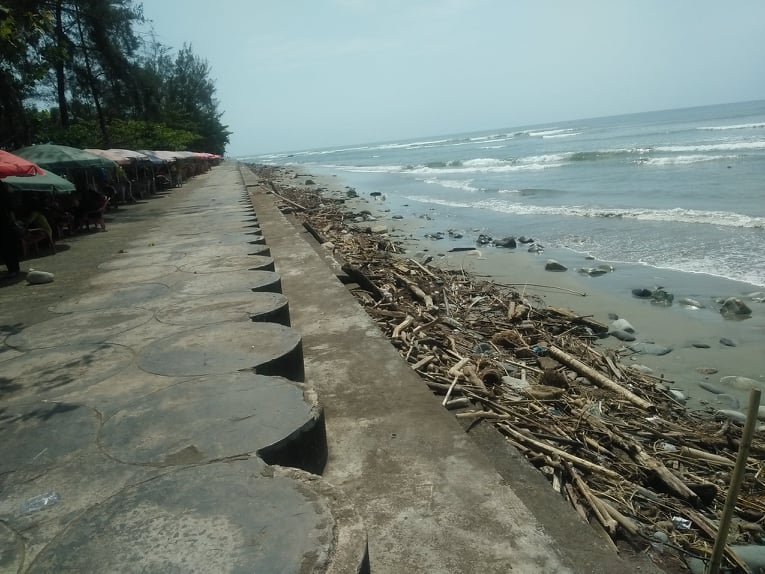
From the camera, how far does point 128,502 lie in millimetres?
1660

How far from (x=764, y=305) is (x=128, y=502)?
7849 millimetres

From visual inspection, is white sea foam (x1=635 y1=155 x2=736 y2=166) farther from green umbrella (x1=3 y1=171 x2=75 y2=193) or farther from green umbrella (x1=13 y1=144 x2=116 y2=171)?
green umbrella (x1=3 y1=171 x2=75 y2=193)

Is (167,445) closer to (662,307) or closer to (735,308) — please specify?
(662,307)

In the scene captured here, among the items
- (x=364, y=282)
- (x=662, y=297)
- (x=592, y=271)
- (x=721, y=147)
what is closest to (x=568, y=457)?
(x=364, y=282)

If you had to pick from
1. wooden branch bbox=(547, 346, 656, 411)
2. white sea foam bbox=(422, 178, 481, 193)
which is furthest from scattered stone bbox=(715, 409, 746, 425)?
white sea foam bbox=(422, 178, 481, 193)

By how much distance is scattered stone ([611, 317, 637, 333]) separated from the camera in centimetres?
622

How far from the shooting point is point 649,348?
226 inches

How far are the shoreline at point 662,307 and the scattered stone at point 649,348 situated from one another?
2.8 inches

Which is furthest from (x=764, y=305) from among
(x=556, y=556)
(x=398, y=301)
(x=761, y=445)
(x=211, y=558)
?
(x=211, y=558)

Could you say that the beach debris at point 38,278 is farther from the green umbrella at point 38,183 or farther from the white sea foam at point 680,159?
the white sea foam at point 680,159

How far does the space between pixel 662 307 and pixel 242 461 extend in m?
6.93

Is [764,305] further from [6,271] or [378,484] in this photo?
[6,271]

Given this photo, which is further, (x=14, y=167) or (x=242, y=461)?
(x=14, y=167)

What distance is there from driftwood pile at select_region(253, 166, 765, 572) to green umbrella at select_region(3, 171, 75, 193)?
18.9 ft
